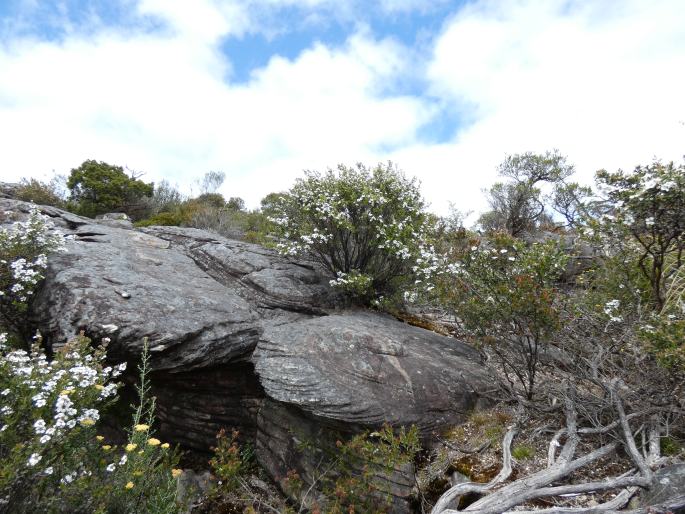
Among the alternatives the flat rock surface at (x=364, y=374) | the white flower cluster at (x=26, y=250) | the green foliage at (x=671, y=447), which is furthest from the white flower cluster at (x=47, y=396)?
the green foliage at (x=671, y=447)

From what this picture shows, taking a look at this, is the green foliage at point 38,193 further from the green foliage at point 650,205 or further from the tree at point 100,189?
the green foliage at point 650,205

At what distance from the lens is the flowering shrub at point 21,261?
18.5ft

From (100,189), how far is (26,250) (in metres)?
14.3

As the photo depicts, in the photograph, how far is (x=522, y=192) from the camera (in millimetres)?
15945

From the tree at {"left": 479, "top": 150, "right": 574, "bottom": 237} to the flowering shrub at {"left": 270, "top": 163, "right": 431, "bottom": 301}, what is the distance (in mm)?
9178

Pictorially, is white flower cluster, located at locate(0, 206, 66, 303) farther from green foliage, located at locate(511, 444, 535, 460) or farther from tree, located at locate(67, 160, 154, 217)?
tree, located at locate(67, 160, 154, 217)

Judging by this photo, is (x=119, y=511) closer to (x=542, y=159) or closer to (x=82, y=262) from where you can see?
(x=82, y=262)

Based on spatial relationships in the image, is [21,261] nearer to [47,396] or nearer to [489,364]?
[47,396]

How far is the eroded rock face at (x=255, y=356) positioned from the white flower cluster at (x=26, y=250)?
0.21 m

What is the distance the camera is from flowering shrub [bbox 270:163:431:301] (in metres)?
7.38

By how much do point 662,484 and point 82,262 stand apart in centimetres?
764

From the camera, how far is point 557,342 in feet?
17.8

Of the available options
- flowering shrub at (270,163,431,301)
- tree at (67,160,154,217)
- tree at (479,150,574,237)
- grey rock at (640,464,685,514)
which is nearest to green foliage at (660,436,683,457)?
grey rock at (640,464,685,514)

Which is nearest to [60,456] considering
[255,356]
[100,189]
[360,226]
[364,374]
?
[255,356]
